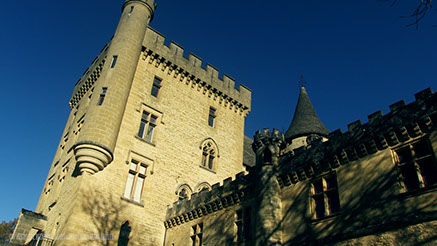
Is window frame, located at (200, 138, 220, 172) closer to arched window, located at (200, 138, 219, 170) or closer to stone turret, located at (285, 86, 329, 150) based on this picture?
arched window, located at (200, 138, 219, 170)

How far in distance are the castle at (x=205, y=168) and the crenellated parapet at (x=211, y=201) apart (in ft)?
0.20

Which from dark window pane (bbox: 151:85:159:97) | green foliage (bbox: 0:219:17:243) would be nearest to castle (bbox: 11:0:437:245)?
dark window pane (bbox: 151:85:159:97)

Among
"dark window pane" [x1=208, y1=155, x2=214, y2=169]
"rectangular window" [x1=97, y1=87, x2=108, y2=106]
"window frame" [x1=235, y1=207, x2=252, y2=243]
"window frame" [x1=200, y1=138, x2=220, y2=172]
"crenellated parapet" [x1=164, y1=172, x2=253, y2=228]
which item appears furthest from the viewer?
"dark window pane" [x1=208, y1=155, x2=214, y2=169]

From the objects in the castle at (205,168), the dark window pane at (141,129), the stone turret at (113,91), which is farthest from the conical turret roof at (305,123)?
the stone turret at (113,91)

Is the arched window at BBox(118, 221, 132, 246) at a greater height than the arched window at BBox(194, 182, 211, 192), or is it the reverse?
the arched window at BBox(194, 182, 211, 192)

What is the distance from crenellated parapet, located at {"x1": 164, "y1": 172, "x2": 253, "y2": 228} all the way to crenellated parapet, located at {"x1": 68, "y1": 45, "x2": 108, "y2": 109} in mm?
9716

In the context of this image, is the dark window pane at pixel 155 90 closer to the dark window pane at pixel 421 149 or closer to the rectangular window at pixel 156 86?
the rectangular window at pixel 156 86

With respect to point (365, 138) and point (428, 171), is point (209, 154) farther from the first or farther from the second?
point (428, 171)

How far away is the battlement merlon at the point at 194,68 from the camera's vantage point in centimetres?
2125

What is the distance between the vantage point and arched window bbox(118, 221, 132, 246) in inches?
626

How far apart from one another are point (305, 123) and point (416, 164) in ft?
42.2

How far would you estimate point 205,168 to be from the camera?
20500mm

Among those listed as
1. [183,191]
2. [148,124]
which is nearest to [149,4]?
[148,124]

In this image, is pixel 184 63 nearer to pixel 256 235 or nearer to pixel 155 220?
pixel 155 220
